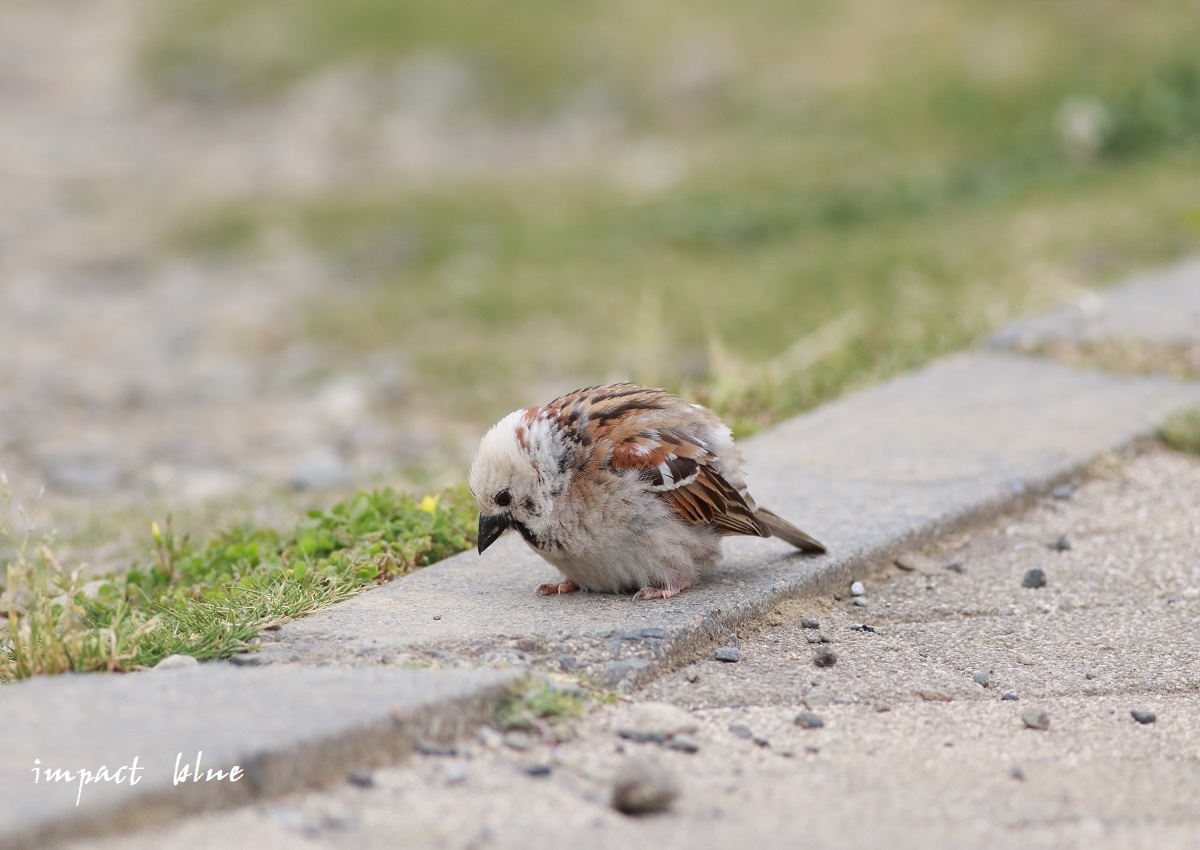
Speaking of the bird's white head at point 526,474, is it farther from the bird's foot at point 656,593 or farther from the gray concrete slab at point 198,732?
the gray concrete slab at point 198,732

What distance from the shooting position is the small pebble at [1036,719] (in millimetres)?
3498

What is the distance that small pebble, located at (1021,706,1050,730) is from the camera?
3498 millimetres

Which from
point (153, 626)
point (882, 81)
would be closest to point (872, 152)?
point (882, 81)

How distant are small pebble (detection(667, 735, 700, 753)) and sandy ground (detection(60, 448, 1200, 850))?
0.08 ft

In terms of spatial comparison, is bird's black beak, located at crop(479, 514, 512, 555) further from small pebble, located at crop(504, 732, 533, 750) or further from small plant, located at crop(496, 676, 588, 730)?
small pebble, located at crop(504, 732, 533, 750)

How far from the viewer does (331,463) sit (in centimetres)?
704

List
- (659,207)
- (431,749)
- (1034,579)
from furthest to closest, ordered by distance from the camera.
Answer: (659,207) → (1034,579) → (431,749)

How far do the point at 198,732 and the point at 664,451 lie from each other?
5.16 feet

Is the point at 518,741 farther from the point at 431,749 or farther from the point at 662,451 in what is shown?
the point at 662,451

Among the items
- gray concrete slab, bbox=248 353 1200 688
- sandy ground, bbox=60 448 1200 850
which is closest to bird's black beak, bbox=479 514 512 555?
gray concrete slab, bbox=248 353 1200 688

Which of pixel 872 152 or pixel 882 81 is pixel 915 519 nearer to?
pixel 872 152

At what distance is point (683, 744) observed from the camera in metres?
3.30

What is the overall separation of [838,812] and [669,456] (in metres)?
1.35

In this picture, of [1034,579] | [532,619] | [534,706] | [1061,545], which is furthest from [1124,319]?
[534,706]
